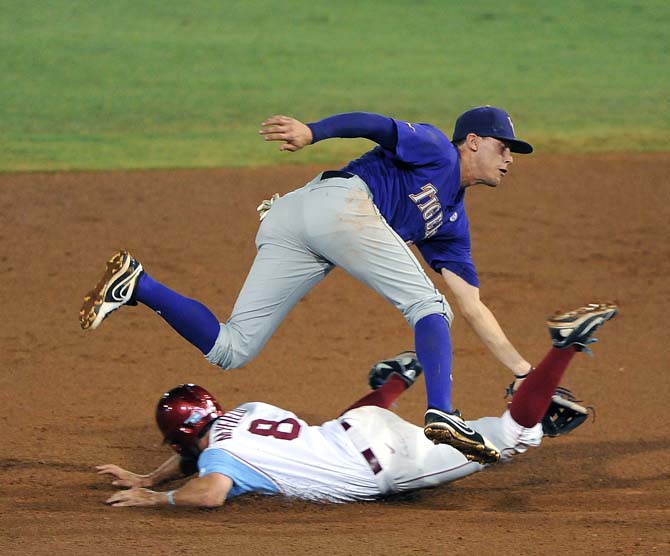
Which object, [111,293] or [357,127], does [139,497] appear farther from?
[357,127]

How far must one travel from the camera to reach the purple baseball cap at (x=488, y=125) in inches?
171

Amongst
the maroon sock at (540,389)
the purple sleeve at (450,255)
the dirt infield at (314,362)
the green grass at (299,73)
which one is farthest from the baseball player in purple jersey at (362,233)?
the green grass at (299,73)

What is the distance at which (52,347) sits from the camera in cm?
624

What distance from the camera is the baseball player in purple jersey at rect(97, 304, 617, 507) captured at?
4098 millimetres

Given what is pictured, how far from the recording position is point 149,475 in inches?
176

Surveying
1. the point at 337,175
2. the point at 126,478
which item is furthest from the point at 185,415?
the point at 337,175

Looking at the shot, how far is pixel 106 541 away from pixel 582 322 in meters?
1.96

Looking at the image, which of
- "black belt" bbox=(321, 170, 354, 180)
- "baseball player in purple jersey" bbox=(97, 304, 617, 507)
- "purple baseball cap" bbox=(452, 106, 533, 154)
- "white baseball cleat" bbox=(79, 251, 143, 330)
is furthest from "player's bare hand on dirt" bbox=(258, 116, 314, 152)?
"baseball player in purple jersey" bbox=(97, 304, 617, 507)

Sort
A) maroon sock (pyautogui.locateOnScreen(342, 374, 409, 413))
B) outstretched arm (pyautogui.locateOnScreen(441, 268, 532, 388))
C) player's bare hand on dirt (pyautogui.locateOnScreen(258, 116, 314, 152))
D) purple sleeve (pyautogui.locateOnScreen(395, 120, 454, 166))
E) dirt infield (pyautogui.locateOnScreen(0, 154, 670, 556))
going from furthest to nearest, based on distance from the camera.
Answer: outstretched arm (pyautogui.locateOnScreen(441, 268, 532, 388))
maroon sock (pyautogui.locateOnScreen(342, 374, 409, 413))
purple sleeve (pyautogui.locateOnScreen(395, 120, 454, 166))
player's bare hand on dirt (pyautogui.locateOnScreen(258, 116, 314, 152))
dirt infield (pyautogui.locateOnScreen(0, 154, 670, 556))

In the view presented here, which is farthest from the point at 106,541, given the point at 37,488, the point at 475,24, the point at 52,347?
the point at 475,24

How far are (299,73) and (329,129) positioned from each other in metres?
8.74

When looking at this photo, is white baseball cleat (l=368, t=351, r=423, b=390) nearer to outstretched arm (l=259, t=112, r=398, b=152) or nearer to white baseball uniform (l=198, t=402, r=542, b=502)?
white baseball uniform (l=198, t=402, r=542, b=502)

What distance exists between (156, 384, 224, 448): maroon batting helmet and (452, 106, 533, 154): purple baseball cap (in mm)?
1511

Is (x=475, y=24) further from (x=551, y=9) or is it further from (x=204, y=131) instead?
(x=204, y=131)
